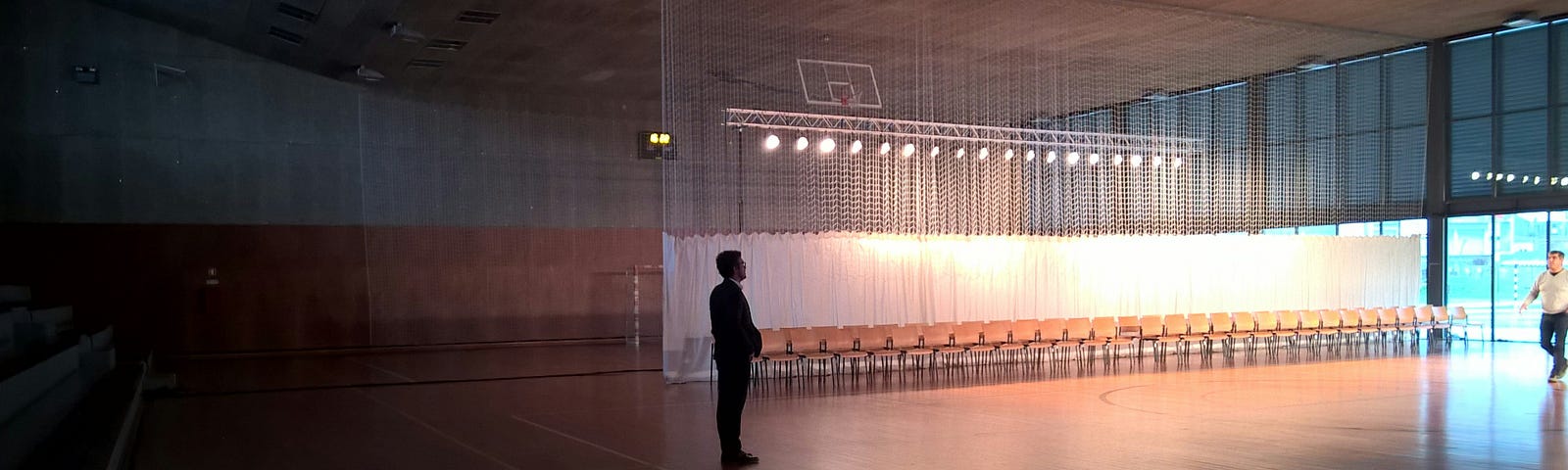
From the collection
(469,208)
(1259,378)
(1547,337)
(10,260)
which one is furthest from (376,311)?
(1547,337)

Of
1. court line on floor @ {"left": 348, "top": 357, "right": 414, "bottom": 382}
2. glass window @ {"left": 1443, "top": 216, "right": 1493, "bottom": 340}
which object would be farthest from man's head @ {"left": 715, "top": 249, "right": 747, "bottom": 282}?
glass window @ {"left": 1443, "top": 216, "right": 1493, "bottom": 340}

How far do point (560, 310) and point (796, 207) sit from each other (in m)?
7.65

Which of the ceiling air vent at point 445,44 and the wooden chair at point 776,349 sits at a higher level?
the ceiling air vent at point 445,44

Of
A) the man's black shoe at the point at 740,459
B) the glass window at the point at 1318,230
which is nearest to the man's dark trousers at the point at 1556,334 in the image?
the glass window at the point at 1318,230

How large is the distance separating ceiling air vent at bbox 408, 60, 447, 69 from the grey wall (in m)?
0.75

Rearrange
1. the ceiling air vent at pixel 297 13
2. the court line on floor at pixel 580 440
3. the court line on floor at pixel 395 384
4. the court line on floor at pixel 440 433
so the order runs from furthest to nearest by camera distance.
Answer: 1. the ceiling air vent at pixel 297 13
2. the court line on floor at pixel 395 384
3. the court line on floor at pixel 440 433
4. the court line on floor at pixel 580 440

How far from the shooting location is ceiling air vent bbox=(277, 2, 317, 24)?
13359 millimetres

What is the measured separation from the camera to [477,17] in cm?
1378

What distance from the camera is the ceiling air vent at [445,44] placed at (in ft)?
49.4

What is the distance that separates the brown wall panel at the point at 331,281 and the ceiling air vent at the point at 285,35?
329cm

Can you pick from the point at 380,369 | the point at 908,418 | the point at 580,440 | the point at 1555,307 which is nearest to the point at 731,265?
the point at 580,440

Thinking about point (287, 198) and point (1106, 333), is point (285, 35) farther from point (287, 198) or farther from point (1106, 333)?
point (1106, 333)

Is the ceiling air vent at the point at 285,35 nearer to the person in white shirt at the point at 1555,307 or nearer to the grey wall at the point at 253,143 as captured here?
the grey wall at the point at 253,143

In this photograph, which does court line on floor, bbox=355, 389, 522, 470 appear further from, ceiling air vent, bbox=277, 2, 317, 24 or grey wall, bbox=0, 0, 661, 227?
grey wall, bbox=0, 0, 661, 227
